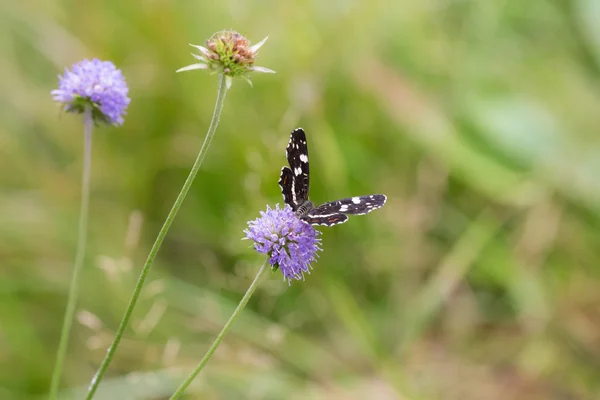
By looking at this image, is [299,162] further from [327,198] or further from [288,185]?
[327,198]

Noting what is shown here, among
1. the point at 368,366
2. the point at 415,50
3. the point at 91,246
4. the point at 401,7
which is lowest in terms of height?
the point at 368,366

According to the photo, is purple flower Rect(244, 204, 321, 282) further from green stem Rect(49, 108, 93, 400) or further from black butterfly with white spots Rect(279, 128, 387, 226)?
green stem Rect(49, 108, 93, 400)

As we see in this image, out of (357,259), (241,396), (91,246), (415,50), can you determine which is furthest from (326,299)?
(415,50)

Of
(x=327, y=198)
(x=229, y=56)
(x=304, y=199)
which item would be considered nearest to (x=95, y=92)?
(x=229, y=56)

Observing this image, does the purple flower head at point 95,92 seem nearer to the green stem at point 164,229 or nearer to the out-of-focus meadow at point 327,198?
the green stem at point 164,229

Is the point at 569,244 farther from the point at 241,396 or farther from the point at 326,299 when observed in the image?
the point at 241,396

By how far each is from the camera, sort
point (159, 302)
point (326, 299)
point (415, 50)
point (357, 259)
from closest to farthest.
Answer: point (159, 302) < point (326, 299) < point (357, 259) < point (415, 50)

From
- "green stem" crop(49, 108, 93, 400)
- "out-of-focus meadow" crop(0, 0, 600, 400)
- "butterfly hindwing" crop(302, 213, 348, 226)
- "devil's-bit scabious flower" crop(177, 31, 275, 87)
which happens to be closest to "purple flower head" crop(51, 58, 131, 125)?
"green stem" crop(49, 108, 93, 400)
